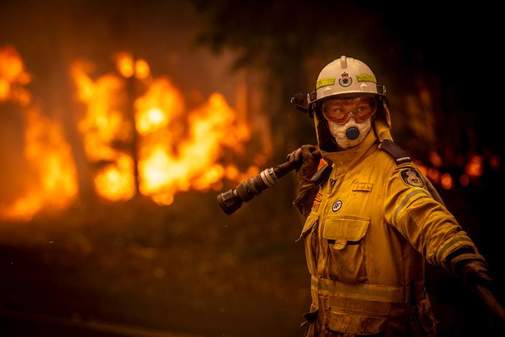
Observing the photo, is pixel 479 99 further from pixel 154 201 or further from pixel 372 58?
pixel 154 201

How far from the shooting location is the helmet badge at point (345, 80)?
3.47 m

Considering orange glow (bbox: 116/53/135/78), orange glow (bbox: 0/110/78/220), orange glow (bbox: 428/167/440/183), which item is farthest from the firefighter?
orange glow (bbox: 0/110/78/220)

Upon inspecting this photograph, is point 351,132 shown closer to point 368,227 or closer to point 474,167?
point 368,227

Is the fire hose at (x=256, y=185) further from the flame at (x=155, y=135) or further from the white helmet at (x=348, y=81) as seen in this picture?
the flame at (x=155, y=135)

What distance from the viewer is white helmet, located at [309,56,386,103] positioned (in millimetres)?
3453

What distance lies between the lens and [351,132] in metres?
3.38

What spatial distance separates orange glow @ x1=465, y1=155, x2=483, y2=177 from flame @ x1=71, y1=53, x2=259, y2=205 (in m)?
10.6

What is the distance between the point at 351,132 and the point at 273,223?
982 centimetres

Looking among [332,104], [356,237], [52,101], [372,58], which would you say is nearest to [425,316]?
[356,237]

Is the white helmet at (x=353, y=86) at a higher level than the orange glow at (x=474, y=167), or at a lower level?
higher

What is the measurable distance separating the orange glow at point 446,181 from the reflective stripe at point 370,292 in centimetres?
537

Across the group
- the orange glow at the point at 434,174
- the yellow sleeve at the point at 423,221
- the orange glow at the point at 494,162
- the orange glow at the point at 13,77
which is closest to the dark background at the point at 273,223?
the orange glow at the point at 494,162

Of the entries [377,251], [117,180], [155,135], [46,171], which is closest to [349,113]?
[377,251]

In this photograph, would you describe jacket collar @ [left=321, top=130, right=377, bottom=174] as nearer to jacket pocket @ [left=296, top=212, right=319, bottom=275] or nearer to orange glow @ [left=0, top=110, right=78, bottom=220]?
jacket pocket @ [left=296, top=212, right=319, bottom=275]
